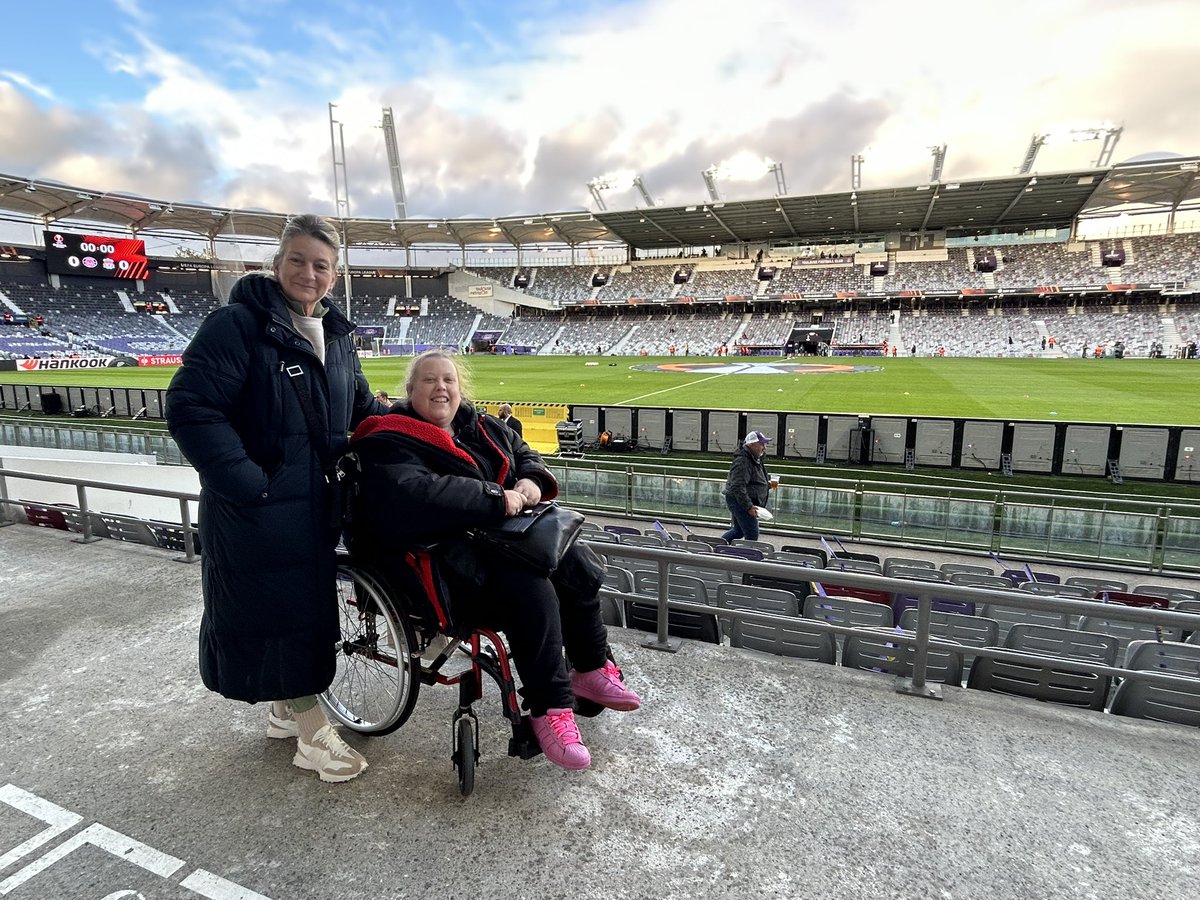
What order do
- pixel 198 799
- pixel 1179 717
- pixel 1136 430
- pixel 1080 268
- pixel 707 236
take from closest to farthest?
pixel 198 799 → pixel 1179 717 → pixel 1136 430 → pixel 1080 268 → pixel 707 236

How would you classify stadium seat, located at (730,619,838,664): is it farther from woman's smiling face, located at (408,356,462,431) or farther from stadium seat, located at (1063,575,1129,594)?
stadium seat, located at (1063,575,1129,594)

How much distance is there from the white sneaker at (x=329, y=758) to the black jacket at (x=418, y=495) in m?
0.85

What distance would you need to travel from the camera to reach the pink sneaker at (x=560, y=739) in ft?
8.27

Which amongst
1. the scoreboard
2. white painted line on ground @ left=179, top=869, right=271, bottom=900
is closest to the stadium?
white painted line on ground @ left=179, top=869, right=271, bottom=900

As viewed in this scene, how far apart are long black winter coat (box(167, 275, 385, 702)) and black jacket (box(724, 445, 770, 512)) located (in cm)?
600

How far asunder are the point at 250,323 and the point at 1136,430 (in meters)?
18.5

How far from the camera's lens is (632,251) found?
267 ft

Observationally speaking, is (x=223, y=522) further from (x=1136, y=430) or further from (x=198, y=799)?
(x=1136, y=430)

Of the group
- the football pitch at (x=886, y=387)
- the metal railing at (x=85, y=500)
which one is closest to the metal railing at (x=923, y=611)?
the metal railing at (x=85, y=500)

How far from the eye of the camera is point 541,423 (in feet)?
64.6

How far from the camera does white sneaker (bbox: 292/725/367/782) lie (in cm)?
262

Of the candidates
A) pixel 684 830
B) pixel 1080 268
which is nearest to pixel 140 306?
pixel 684 830

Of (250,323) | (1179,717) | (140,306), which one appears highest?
(140,306)

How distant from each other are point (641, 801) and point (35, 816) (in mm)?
2405
